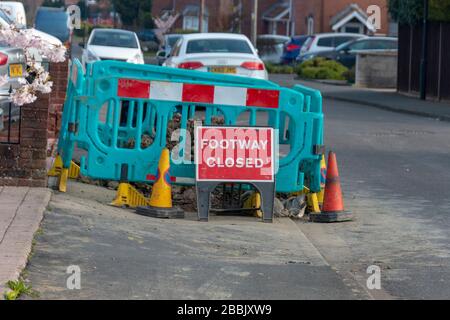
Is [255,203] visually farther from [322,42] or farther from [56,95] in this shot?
[322,42]

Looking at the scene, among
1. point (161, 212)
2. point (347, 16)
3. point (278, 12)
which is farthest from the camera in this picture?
point (278, 12)

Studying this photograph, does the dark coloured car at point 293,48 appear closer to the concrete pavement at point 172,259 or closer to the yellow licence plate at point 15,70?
the yellow licence plate at point 15,70

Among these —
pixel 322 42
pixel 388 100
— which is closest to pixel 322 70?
pixel 322 42

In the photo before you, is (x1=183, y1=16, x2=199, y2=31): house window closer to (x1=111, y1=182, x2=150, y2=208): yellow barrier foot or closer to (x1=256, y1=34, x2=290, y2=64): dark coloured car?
(x1=256, y1=34, x2=290, y2=64): dark coloured car

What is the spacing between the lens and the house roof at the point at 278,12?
72375mm

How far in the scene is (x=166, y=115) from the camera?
34.6ft

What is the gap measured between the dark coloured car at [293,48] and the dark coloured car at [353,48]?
576 centimetres

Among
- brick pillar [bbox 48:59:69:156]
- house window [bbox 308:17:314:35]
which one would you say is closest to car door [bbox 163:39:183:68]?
brick pillar [bbox 48:59:69:156]

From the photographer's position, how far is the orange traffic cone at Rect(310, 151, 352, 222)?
10.4 m

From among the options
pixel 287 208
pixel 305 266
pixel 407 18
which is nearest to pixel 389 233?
pixel 287 208

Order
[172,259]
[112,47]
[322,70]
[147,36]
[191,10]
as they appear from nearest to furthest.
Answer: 1. [172,259]
2. [112,47]
3. [322,70]
4. [147,36]
5. [191,10]

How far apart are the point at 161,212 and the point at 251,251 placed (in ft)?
5.39

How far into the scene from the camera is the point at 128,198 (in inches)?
414

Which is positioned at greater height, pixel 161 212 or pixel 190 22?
pixel 190 22
